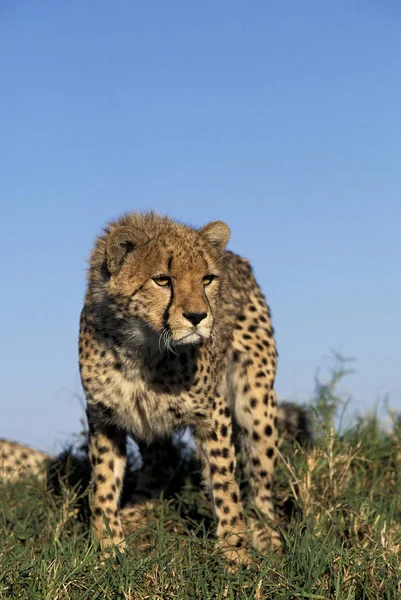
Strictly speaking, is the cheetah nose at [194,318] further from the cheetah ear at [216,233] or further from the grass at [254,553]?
the grass at [254,553]

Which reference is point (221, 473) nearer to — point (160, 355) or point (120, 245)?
point (160, 355)

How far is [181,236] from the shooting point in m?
Result: 3.47

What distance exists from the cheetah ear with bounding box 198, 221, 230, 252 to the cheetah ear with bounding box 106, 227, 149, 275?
0.31 meters

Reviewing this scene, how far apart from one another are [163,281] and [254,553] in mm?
1021

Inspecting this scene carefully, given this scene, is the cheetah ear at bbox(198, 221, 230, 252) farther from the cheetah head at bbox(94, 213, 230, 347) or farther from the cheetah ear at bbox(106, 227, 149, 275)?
the cheetah ear at bbox(106, 227, 149, 275)

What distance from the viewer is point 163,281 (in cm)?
325

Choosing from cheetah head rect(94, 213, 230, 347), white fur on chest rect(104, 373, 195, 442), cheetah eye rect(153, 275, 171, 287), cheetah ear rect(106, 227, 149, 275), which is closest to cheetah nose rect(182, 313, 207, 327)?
cheetah head rect(94, 213, 230, 347)

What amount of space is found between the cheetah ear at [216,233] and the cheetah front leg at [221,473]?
0.69m

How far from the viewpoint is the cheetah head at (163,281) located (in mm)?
3123

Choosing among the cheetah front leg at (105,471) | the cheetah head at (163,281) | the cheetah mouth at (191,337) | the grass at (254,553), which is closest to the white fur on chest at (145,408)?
the cheetah front leg at (105,471)

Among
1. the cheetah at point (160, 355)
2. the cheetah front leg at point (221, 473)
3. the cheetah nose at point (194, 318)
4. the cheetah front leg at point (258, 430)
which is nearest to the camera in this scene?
the cheetah nose at point (194, 318)

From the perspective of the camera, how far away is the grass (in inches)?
108

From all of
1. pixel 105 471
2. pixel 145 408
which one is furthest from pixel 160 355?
pixel 105 471

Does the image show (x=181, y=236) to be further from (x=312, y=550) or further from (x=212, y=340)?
(x=312, y=550)
